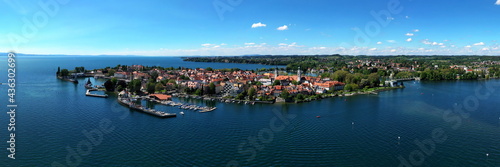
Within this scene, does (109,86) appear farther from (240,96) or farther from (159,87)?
(240,96)

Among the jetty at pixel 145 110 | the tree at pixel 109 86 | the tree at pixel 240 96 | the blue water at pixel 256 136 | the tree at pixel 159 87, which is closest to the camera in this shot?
the blue water at pixel 256 136

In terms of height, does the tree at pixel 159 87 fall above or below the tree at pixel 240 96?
above

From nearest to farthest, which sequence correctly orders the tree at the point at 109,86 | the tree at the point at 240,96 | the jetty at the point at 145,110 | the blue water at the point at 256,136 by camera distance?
the blue water at the point at 256,136 → the jetty at the point at 145,110 → the tree at the point at 240,96 → the tree at the point at 109,86

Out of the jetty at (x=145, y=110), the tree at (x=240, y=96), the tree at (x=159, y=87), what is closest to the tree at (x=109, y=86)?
the tree at (x=159, y=87)

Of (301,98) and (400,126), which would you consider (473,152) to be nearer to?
(400,126)

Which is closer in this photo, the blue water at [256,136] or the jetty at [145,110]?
the blue water at [256,136]

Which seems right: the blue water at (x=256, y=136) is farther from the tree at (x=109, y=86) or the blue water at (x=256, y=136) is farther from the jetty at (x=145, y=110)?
the tree at (x=109, y=86)

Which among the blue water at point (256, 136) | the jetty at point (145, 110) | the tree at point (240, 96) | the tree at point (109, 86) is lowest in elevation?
the blue water at point (256, 136)

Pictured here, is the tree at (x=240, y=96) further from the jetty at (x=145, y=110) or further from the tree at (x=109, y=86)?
the tree at (x=109, y=86)

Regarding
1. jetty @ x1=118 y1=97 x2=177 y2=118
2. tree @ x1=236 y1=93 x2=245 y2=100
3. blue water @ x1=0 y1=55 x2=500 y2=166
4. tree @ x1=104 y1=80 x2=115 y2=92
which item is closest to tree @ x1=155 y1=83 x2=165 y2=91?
tree @ x1=104 y1=80 x2=115 y2=92
